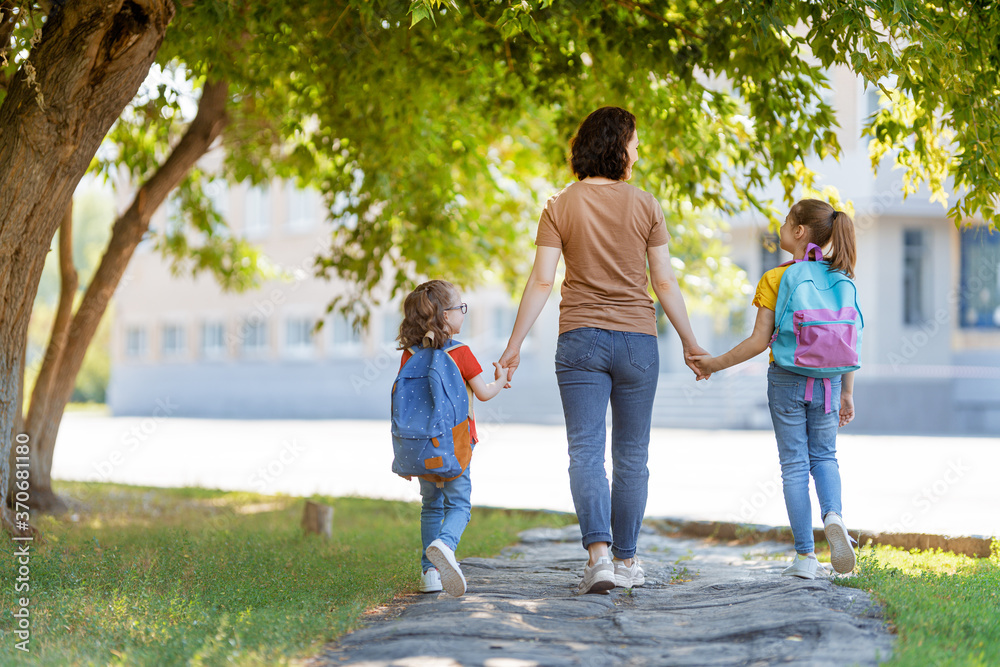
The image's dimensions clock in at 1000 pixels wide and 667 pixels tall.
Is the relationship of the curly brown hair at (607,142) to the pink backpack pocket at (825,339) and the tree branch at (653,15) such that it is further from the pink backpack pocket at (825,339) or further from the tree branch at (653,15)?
the tree branch at (653,15)

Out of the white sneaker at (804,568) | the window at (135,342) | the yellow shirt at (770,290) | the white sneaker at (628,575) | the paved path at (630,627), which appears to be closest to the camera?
the paved path at (630,627)

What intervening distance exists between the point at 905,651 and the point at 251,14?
5.40 m

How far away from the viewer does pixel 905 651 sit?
3.23 m

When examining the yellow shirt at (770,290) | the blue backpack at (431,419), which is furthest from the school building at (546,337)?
the blue backpack at (431,419)

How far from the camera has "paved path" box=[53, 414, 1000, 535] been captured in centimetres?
842

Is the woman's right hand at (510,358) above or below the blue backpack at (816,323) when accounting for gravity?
below

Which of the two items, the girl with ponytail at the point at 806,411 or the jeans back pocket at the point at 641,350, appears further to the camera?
the girl with ponytail at the point at 806,411

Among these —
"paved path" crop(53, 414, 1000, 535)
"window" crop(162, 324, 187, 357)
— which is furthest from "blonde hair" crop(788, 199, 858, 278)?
"window" crop(162, 324, 187, 357)

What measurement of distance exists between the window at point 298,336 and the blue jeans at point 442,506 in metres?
27.2

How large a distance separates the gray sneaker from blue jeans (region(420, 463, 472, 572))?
628 mm

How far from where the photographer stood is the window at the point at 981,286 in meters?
21.0

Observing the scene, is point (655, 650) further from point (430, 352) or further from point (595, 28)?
point (595, 28)

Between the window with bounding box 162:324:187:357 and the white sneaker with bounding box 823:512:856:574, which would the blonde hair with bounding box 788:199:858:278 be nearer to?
the white sneaker with bounding box 823:512:856:574

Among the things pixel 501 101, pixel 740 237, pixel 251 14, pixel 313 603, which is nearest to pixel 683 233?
pixel 501 101
